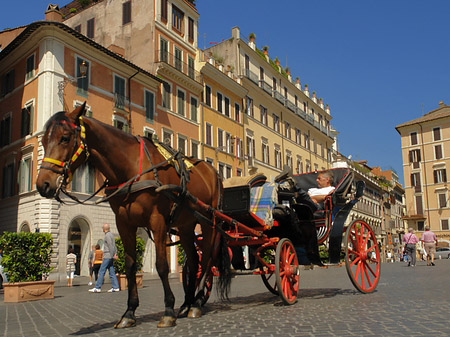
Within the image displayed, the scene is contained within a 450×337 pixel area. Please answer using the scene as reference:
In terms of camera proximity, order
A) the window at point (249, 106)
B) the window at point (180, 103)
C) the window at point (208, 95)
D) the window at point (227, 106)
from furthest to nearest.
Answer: the window at point (249, 106) → the window at point (227, 106) → the window at point (208, 95) → the window at point (180, 103)

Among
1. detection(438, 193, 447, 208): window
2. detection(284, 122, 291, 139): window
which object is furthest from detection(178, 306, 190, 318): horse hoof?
detection(438, 193, 447, 208): window

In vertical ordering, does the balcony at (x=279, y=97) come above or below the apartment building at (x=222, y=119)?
above

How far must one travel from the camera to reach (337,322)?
5.42 meters

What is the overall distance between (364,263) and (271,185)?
2.50 metres

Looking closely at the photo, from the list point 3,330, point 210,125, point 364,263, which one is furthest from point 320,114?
point 3,330

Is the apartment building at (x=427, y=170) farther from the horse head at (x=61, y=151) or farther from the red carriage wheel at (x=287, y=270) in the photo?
the horse head at (x=61, y=151)

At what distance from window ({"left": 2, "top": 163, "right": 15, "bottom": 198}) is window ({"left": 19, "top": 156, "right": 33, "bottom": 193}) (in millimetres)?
1280

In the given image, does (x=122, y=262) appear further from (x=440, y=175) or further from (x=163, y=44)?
(x=440, y=175)

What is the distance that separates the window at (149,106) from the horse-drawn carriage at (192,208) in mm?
22161

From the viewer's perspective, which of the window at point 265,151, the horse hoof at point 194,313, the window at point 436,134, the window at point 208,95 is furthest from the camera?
the window at point 436,134

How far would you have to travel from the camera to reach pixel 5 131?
2806 centimetres

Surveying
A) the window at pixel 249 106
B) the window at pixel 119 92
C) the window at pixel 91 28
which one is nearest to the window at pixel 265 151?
the window at pixel 249 106

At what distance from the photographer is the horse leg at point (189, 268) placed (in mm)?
6709

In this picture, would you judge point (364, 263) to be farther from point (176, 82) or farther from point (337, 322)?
point (176, 82)
